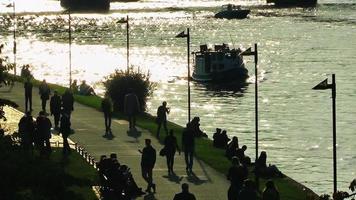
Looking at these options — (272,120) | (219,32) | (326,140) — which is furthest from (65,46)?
(326,140)

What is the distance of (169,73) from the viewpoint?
100688 mm

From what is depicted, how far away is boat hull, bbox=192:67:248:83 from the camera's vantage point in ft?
279

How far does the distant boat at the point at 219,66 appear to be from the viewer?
280ft

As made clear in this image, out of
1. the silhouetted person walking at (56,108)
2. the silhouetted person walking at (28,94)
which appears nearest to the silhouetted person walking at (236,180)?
the silhouetted person walking at (56,108)

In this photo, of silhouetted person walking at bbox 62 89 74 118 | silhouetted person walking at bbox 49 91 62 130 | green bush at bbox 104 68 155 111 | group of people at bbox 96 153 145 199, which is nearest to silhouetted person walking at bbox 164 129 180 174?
group of people at bbox 96 153 145 199

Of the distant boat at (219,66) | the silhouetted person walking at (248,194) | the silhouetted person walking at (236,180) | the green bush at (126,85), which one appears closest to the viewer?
the silhouetted person walking at (248,194)

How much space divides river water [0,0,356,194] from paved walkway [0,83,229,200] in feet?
24.1

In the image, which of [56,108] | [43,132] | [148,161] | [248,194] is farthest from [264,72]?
[248,194]

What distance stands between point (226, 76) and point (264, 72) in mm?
13565

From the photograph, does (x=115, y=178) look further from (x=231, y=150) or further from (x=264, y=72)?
(x=264, y=72)

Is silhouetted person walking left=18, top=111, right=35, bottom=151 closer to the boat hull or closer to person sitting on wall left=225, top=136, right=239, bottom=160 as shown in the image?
person sitting on wall left=225, top=136, right=239, bottom=160

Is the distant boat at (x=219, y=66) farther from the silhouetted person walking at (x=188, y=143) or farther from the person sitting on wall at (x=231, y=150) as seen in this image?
the silhouetted person walking at (x=188, y=143)

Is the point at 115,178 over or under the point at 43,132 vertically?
under

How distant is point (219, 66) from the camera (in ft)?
284
